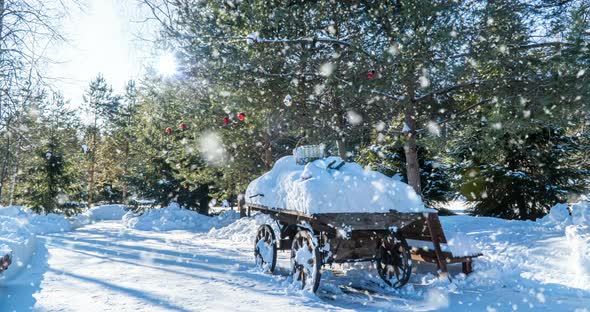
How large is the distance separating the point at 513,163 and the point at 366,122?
6556 mm

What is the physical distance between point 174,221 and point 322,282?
43.5 ft

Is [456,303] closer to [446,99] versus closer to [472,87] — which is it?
[472,87]

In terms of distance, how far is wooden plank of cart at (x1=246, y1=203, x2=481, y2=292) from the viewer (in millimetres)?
5910

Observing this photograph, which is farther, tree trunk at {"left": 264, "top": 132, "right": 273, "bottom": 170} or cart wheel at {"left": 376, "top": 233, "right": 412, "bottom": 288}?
tree trunk at {"left": 264, "top": 132, "right": 273, "bottom": 170}

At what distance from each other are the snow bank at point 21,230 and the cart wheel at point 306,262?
18.4 ft

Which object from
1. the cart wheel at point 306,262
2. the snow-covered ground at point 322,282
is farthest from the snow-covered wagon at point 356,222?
the snow-covered ground at point 322,282

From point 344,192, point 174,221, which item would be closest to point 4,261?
point 344,192

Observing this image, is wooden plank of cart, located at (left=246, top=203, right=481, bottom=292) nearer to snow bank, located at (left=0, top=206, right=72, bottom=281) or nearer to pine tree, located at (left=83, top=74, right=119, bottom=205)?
snow bank, located at (left=0, top=206, right=72, bottom=281)

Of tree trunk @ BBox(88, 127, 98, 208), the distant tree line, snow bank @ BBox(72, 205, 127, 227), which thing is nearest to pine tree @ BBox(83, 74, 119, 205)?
tree trunk @ BBox(88, 127, 98, 208)

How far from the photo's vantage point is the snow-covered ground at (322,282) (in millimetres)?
5418

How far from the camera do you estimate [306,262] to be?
20.1ft

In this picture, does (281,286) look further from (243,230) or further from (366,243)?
(243,230)

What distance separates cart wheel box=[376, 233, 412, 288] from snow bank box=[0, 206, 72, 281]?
707cm

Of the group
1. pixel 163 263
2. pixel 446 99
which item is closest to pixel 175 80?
pixel 163 263
